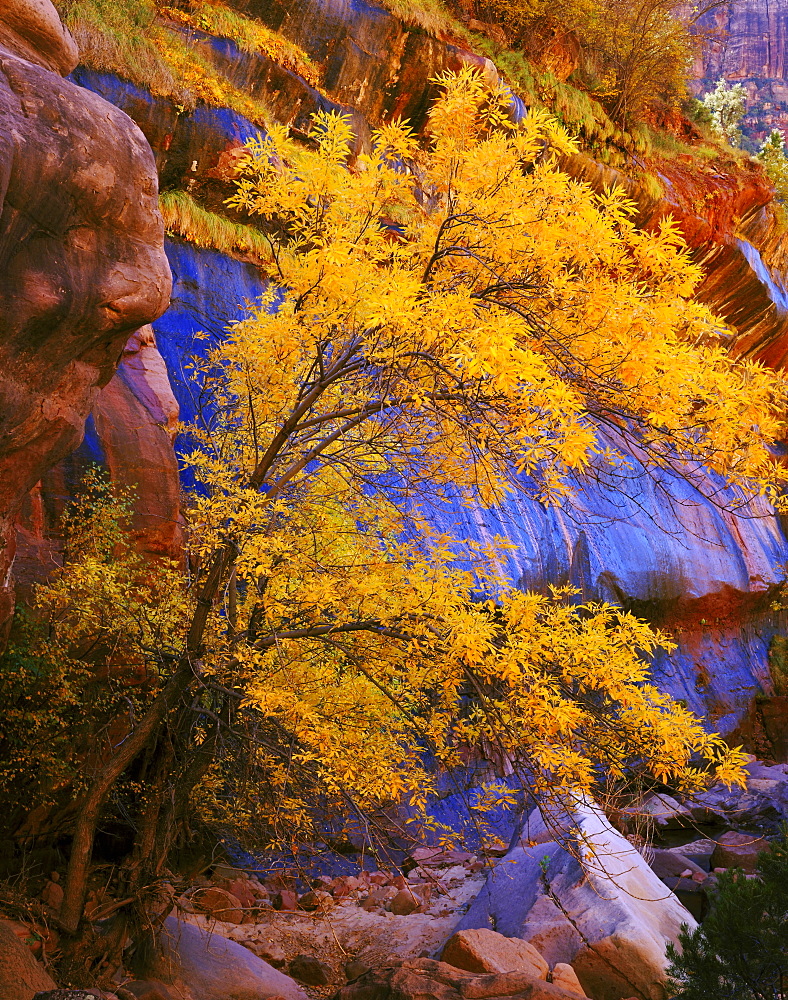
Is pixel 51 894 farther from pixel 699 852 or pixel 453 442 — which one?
pixel 699 852

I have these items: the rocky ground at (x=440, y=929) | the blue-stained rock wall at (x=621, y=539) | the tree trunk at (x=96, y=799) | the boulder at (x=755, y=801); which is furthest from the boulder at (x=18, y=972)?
the boulder at (x=755, y=801)

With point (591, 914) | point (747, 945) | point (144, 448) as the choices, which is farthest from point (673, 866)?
point (144, 448)

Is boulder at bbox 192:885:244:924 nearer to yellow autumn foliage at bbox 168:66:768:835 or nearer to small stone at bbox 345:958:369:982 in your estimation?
small stone at bbox 345:958:369:982

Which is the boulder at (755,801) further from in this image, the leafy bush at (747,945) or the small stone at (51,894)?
the small stone at (51,894)

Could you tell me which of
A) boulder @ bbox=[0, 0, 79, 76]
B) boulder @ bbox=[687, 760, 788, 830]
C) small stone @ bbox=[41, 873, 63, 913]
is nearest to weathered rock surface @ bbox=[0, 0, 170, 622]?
boulder @ bbox=[0, 0, 79, 76]

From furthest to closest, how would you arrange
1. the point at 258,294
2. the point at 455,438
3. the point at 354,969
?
the point at 258,294 → the point at 354,969 → the point at 455,438

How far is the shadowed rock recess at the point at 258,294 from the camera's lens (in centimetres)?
550

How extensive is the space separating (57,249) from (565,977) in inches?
294

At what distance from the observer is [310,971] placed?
8.36 meters

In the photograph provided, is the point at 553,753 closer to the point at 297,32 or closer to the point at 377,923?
the point at 377,923

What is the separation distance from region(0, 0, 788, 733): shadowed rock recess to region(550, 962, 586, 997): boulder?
413 centimetres

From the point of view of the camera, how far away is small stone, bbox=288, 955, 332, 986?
8.30m

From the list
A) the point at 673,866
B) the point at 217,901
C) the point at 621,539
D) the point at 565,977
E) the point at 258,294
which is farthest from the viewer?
the point at 621,539

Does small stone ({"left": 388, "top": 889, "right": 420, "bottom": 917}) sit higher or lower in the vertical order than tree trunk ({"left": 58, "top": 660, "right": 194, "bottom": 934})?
lower
